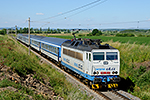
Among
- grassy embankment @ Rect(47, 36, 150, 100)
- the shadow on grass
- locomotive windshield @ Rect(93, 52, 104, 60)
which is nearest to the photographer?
locomotive windshield @ Rect(93, 52, 104, 60)

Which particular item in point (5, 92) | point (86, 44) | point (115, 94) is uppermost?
point (86, 44)

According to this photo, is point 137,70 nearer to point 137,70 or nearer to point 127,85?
point 137,70

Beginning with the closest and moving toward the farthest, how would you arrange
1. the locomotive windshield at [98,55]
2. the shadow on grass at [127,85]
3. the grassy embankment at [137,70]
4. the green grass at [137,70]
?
the locomotive windshield at [98,55] → the green grass at [137,70] → the grassy embankment at [137,70] → the shadow on grass at [127,85]

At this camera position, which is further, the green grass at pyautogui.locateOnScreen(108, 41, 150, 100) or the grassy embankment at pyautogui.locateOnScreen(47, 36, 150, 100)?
the grassy embankment at pyautogui.locateOnScreen(47, 36, 150, 100)

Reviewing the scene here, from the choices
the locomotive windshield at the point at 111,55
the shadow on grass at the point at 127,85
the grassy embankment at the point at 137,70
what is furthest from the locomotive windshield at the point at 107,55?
the shadow on grass at the point at 127,85

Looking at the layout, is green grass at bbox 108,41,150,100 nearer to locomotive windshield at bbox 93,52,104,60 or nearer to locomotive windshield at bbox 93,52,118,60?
locomotive windshield at bbox 93,52,118,60

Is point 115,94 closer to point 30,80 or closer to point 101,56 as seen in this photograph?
point 101,56

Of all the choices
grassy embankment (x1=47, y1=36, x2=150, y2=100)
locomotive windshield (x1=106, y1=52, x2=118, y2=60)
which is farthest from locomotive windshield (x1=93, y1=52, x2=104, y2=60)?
grassy embankment (x1=47, y1=36, x2=150, y2=100)

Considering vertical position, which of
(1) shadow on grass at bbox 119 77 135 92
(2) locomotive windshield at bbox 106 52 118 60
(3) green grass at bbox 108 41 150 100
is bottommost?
(1) shadow on grass at bbox 119 77 135 92

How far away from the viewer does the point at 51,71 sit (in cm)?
1922

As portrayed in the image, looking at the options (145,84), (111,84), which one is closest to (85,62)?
(111,84)

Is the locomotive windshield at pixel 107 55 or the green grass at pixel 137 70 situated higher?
the locomotive windshield at pixel 107 55

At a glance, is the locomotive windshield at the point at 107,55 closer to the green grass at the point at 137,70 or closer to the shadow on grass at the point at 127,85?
the green grass at the point at 137,70

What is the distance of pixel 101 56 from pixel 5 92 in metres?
6.60
